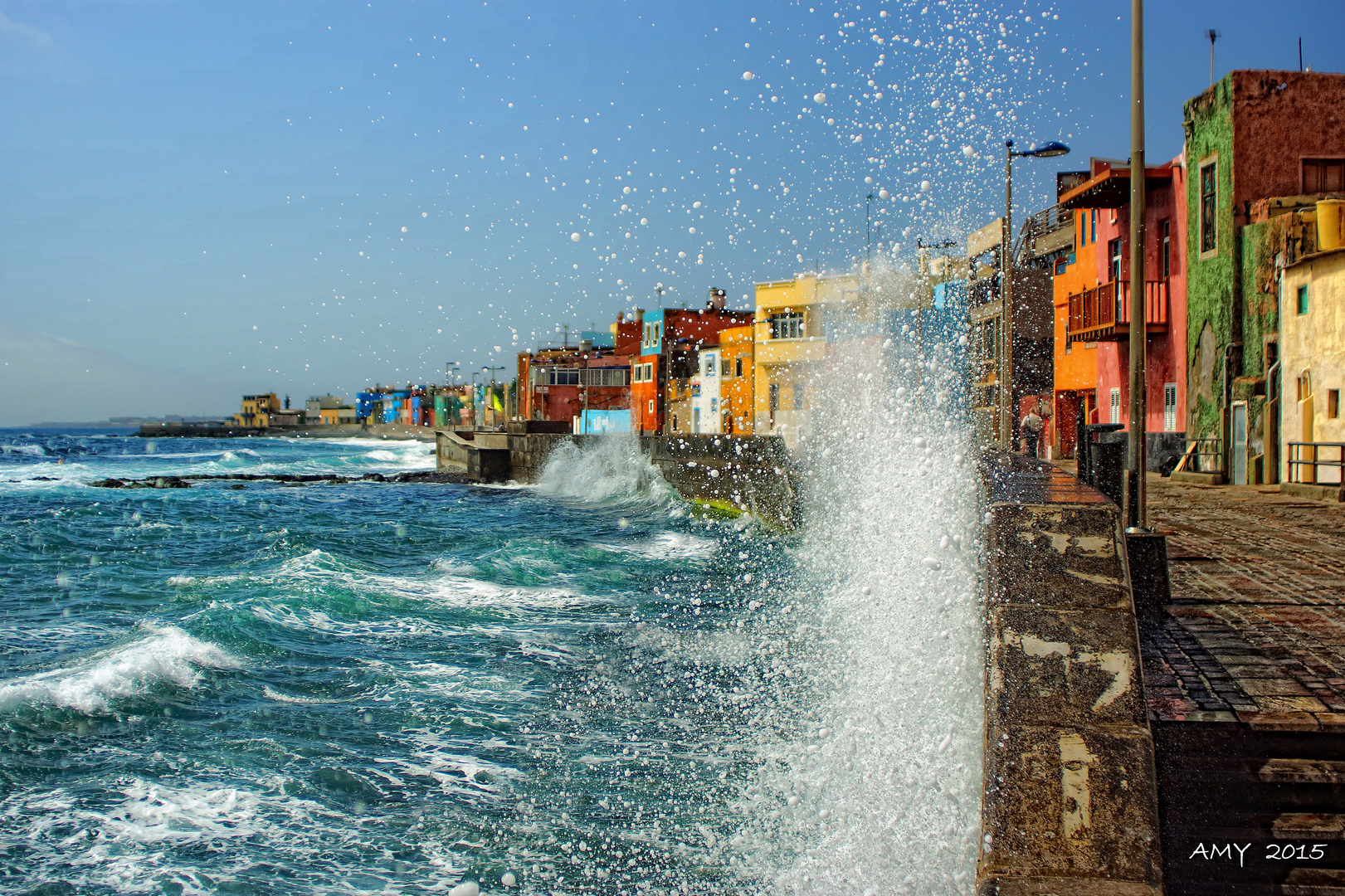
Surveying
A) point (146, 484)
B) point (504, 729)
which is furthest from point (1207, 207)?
point (146, 484)

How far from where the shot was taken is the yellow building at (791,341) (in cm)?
4584

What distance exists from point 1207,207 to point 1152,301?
2.91 m

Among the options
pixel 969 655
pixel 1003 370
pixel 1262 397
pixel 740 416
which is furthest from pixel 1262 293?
pixel 740 416

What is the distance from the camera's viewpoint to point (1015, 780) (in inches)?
139

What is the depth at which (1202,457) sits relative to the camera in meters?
18.2

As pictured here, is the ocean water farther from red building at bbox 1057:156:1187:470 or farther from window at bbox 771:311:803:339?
window at bbox 771:311:803:339

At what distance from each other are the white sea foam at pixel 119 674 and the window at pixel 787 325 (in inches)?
1521

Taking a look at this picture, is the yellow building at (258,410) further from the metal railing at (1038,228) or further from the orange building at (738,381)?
the metal railing at (1038,228)

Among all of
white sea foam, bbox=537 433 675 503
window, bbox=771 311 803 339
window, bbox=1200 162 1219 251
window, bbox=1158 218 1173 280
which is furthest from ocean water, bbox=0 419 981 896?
window, bbox=771 311 803 339

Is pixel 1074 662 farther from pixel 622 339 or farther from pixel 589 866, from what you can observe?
pixel 622 339

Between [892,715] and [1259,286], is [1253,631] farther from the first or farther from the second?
[1259,286]

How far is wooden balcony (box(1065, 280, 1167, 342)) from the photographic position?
21.1 metres

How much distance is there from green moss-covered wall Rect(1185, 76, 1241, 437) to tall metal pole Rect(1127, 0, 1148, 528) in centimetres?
1281

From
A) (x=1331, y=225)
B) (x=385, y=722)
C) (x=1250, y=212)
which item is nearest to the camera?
(x=385, y=722)
